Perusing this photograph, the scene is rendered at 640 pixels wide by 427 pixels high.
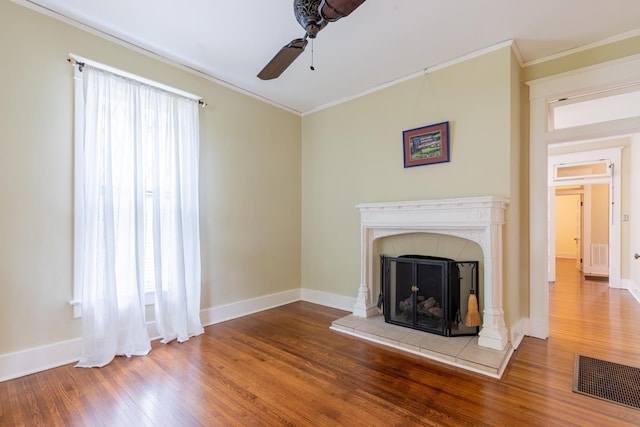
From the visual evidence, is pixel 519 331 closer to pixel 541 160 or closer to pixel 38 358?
pixel 541 160

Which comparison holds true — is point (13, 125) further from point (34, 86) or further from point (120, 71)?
point (120, 71)

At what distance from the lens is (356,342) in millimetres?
2842

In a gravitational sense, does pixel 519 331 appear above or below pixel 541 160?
below

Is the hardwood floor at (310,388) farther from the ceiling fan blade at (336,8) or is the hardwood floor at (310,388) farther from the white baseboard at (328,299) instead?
the ceiling fan blade at (336,8)

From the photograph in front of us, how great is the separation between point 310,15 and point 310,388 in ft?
8.23

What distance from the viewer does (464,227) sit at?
2723 millimetres

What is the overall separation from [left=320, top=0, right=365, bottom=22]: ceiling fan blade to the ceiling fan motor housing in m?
0.04

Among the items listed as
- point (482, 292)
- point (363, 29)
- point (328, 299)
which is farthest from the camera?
point (328, 299)

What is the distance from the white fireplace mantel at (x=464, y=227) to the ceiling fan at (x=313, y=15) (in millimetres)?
1816

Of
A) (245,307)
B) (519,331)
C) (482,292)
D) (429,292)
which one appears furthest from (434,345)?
(245,307)

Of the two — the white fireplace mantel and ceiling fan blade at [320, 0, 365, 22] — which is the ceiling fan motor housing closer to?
ceiling fan blade at [320, 0, 365, 22]

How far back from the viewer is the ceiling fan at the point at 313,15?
1675 millimetres

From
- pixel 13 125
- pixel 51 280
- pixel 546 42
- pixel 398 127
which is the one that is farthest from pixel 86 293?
pixel 546 42

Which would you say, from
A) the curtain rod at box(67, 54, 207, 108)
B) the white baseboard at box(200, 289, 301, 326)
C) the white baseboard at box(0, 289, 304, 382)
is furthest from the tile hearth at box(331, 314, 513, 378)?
the curtain rod at box(67, 54, 207, 108)
